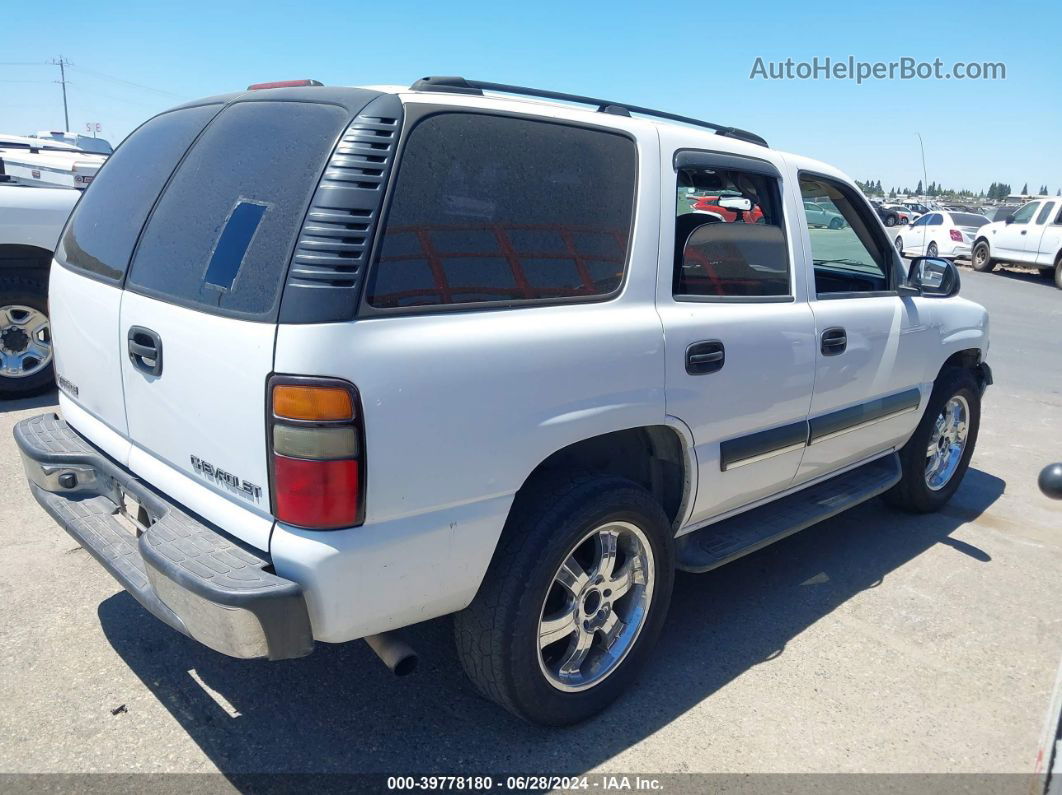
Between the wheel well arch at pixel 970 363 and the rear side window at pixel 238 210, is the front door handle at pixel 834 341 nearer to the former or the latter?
the wheel well arch at pixel 970 363

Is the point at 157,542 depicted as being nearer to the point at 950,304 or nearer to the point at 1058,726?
the point at 1058,726

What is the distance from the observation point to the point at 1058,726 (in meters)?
1.75

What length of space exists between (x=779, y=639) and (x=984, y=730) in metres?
0.80

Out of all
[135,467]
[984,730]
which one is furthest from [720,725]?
[135,467]

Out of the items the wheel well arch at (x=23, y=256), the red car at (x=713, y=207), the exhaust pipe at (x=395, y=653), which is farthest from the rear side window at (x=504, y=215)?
the wheel well arch at (x=23, y=256)

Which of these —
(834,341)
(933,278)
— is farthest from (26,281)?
(933,278)

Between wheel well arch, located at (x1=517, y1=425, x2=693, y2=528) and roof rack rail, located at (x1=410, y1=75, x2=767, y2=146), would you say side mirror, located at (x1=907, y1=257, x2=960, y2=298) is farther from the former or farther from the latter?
wheel well arch, located at (x1=517, y1=425, x2=693, y2=528)

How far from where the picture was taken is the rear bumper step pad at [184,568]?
6.90ft

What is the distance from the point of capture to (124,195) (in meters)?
2.99

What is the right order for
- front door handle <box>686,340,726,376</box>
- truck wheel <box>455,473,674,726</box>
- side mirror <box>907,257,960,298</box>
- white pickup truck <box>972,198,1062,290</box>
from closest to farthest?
truck wheel <box>455,473,674,726</box>
front door handle <box>686,340,726,376</box>
side mirror <box>907,257,960,298</box>
white pickup truck <box>972,198,1062,290</box>

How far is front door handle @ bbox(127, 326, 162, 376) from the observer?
8.14 ft

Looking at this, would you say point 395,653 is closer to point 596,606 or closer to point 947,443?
point 596,606

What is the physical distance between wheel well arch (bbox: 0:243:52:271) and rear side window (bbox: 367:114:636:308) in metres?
4.89

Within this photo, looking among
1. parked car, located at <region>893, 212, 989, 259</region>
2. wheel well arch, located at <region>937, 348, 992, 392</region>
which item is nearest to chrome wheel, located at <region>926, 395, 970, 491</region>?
wheel well arch, located at <region>937, 348, 992, 392</region>
